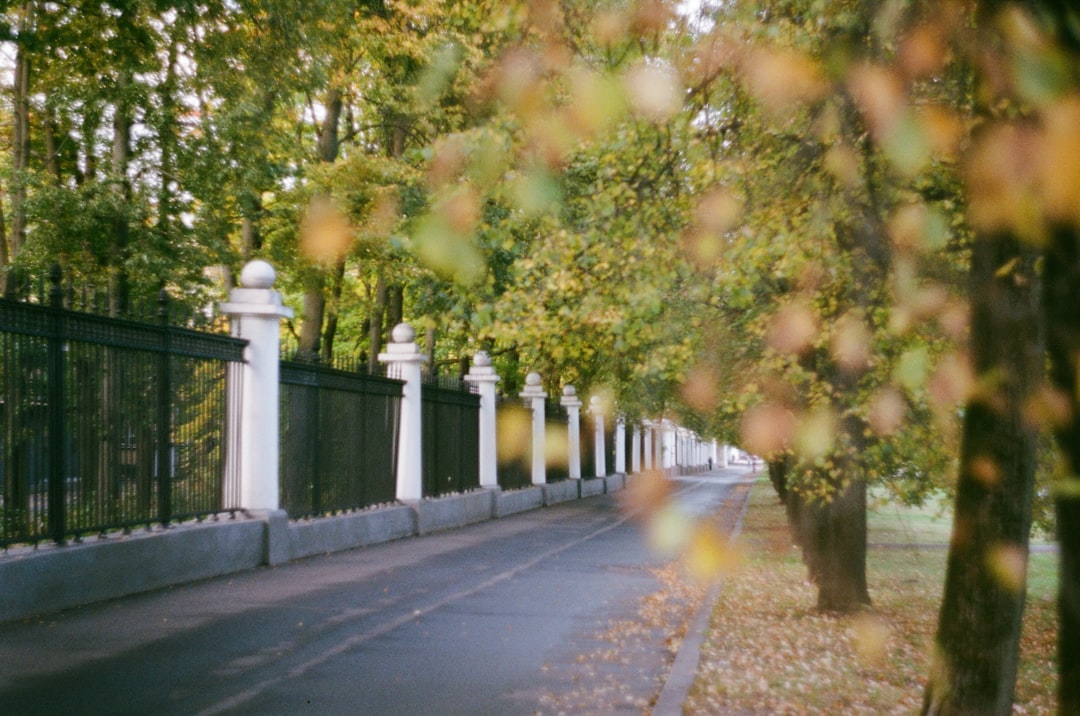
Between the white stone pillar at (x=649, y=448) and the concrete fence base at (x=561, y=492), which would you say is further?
the white stone pillar at (x=649, y=448)

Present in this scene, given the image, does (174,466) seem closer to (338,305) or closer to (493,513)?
(493,513)

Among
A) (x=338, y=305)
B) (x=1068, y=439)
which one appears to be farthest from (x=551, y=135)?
(x=338, y=305)

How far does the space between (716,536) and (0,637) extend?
58.3 ft

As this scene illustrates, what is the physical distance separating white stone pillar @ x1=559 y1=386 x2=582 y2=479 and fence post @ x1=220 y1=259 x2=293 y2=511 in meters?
24.6

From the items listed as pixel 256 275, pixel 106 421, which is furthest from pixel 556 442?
pixel 106 421

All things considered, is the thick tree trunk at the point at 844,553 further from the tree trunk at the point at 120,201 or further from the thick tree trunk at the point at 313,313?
the thick tree trunk at the point at 313,313

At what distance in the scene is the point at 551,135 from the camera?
8.40 m

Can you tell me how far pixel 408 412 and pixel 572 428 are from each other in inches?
746

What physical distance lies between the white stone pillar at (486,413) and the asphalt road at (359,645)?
11498 millimetres

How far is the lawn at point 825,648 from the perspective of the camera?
24.5 ft

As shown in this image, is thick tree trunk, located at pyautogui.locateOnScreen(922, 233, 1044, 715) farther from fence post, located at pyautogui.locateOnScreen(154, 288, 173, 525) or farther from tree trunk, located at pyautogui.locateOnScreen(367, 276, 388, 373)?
tree trunk, located at pyautogui.locateOnScreen(367, 276, 388, 373)

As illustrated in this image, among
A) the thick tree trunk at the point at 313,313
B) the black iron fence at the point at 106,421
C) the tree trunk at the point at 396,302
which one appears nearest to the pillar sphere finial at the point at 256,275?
the black iron fence at the point at 106,421

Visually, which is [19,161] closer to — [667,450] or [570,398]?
[570,398]

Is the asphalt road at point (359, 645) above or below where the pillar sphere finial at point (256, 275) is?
below
